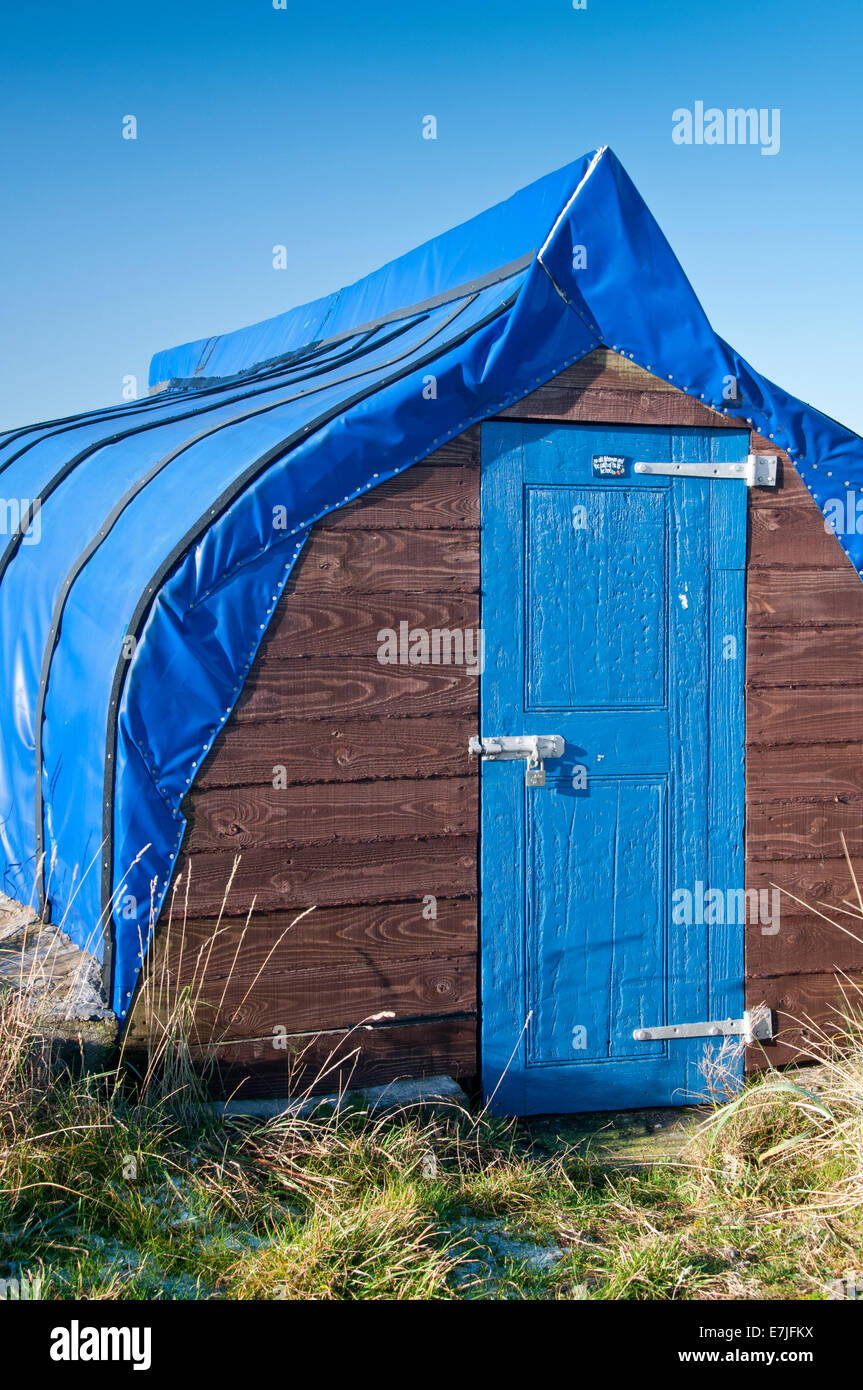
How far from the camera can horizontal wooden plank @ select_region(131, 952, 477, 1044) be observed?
4.78 metres

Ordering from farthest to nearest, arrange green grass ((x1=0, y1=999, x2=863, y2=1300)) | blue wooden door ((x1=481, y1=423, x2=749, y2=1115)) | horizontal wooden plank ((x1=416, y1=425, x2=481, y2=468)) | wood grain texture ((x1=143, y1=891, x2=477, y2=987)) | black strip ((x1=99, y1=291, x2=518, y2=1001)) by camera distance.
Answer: blue wooden door ((x1=481, y1=423, x2=749, y2=1115)) < horizontal wooden plank ((x1=416, y1=425, x2=481, y2=468)) < wood grain texture ((x1=143, y1=891, x2=477, y2=987)) < black strip ((x1=99, y1=291, x2=518, y2=1001)) < green grass ((x1=0, y1=999, x2=863, y2=1300))

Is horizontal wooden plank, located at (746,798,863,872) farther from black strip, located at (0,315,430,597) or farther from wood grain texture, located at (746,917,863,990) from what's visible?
black strip, located at (0,315,430,597)

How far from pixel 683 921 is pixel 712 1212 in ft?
4.29

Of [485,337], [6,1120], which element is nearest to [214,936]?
[6,1120]

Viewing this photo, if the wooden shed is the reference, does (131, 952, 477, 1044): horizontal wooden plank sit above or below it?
below

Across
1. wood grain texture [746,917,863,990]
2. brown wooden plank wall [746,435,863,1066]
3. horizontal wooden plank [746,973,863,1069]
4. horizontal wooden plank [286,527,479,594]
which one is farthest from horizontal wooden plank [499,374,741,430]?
horizontal wooden plank [746,973,863,1069]

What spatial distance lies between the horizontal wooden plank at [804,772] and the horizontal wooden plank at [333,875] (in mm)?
1333

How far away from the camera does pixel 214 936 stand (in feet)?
15.6

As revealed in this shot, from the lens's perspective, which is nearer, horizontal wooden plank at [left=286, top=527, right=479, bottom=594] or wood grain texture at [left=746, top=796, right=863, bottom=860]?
horizontal wooden plank at [left=286, top=527, right=479, bottom=594]

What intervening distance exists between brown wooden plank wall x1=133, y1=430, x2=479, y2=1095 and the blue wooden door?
14 centimetres

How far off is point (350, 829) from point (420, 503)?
50.9 inches

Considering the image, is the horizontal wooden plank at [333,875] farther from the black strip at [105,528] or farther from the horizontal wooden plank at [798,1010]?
the horizontal wooden plank at [798,1010]

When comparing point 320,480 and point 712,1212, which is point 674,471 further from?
point 712,1212

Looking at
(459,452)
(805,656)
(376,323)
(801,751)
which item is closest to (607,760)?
(801,751)
